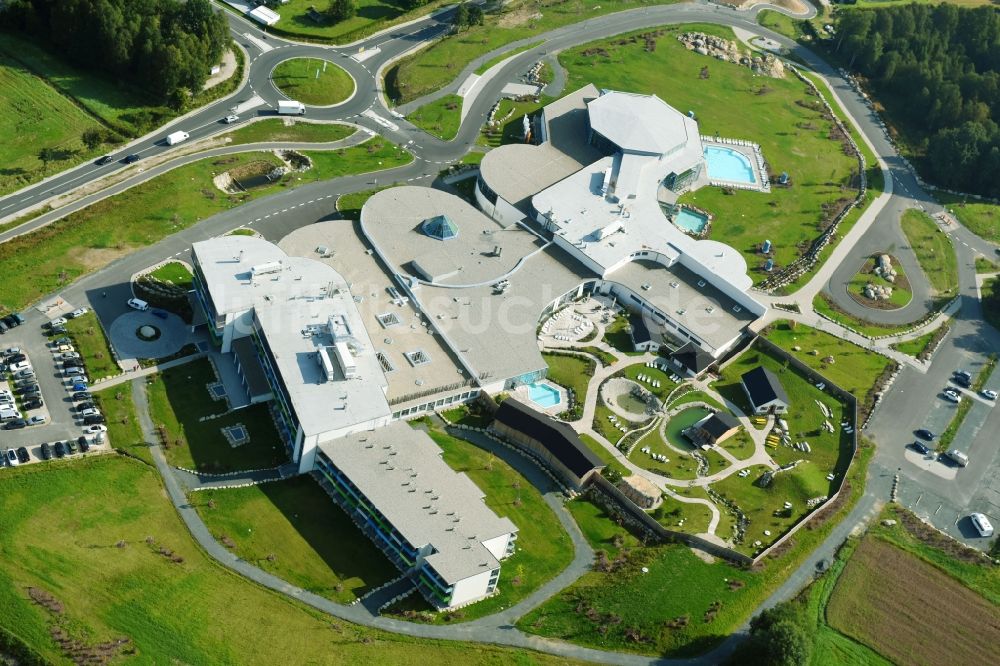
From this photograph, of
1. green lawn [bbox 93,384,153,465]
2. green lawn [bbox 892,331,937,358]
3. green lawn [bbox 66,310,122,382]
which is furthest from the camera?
green lawn [bbox 892,331,937,358]

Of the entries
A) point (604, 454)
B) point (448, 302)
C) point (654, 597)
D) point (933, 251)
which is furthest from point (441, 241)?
point (933, 251)

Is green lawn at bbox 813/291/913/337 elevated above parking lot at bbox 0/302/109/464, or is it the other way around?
parking lot at bbox 0/302/109/464

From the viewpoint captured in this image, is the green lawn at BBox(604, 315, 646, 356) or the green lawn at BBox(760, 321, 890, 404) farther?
the green lawn at BBox(760, 321, 890, 404)

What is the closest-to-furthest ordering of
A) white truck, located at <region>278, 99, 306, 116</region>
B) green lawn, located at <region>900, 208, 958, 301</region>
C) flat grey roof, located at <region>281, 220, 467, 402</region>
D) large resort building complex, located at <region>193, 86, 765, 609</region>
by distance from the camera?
1. large resort building complex, located at <region>193, 86, 765, 609</region>
2. flat grey roof, located at <region>281, 220, 467, 402</region>
3. green lawn, located at <region>900, 208, 958, 301</region>
4. white truck, located at <region>278, 99, 306, 116</region>

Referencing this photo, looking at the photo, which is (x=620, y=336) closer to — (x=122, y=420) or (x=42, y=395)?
(x=122, y=420)

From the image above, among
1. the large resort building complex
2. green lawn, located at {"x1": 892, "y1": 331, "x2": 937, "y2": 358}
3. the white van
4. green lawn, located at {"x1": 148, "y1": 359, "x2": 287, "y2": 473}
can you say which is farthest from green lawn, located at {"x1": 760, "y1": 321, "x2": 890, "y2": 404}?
green lawn, located at {"x1": 148, "y1": 359, "x2": 287, "y2": 473}

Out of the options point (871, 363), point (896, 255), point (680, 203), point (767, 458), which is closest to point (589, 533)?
point (767, 458)

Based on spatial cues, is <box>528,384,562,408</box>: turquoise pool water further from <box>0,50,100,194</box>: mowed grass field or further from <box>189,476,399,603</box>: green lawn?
<box>0,50,100,194</box>: mowed grass field
